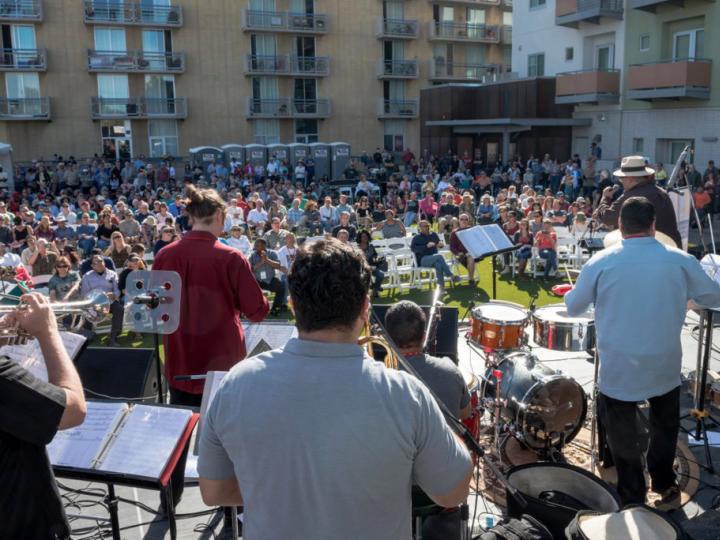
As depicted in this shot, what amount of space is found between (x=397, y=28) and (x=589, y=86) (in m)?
16.6

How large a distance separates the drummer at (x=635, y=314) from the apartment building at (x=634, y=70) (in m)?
21.0

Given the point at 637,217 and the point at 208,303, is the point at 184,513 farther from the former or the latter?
the point at 637,217

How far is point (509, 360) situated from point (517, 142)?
27848mm

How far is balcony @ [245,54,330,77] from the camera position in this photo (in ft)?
122

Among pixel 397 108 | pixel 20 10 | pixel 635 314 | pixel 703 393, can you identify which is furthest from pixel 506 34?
pixel 635 314

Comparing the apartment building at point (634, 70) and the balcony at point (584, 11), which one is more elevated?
the balcony at point (584, 11)

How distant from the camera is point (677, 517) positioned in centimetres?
434

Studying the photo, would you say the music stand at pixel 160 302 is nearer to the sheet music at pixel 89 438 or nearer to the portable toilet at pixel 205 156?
the sheet music at pixel 89 438

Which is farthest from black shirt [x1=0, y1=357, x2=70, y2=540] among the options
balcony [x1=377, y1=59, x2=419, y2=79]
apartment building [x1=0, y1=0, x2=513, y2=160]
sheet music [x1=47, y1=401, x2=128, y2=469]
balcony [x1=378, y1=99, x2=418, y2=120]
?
balcony [x1=377, y1=59, x2=419, y2=79]

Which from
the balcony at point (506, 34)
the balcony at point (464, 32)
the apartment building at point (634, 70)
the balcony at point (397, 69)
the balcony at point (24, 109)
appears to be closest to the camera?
the apartment building at point (634, 70)

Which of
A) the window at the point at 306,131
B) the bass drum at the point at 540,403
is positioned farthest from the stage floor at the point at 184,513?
the window at the point at 306,131

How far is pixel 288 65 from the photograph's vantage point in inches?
1485

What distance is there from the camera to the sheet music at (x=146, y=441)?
3.05 meters

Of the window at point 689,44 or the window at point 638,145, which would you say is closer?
the window at point 689,44
